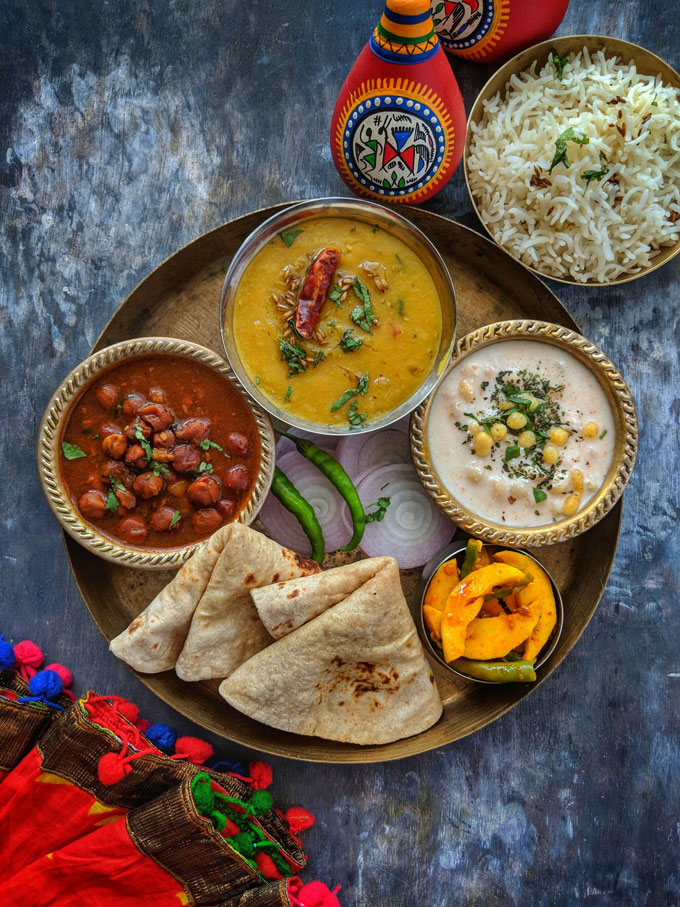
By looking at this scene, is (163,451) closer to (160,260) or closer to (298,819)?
(160,260)

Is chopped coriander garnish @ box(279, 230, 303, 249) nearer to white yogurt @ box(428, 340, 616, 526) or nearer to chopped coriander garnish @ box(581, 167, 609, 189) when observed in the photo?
white yogurt @ box(428, 340, 616, 526)

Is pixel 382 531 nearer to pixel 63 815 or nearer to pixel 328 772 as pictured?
pixel 328 772

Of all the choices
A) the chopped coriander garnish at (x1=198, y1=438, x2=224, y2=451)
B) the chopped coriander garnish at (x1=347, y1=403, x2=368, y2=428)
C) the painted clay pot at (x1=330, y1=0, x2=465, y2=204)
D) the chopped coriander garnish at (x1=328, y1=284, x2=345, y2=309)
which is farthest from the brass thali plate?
the chopped coriander garnish at (x1=347, y1=403, x2=368, y2=428)

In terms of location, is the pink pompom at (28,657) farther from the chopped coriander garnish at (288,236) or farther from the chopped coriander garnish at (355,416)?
the chopped coriander garnish at (288,236)

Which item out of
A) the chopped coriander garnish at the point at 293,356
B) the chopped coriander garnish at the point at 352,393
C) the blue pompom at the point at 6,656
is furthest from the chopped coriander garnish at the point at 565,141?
the blue pompom at the point at 6,656

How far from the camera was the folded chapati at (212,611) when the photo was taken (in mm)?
2471

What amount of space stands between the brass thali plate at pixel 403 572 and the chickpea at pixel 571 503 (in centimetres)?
24

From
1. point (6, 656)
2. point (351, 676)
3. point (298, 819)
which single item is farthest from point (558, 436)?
point (6, 656)

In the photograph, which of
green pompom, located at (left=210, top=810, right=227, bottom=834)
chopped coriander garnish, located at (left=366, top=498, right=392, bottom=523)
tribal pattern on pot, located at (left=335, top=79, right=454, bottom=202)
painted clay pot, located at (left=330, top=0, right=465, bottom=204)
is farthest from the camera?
chopped coriander garnish, located at (left=366, top=498, right=392, bottom=523)

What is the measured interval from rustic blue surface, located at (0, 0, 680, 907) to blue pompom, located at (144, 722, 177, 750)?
0.31 ft

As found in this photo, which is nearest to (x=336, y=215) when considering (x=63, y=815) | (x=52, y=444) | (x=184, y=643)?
(x=52, y=444)

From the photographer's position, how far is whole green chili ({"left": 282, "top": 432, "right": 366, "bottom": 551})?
2.73 metres

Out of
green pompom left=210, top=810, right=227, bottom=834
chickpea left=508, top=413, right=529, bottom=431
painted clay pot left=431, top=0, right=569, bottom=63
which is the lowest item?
green pompom left=210, top=810, right=227, bottom=834

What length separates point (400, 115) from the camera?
7.72 feet
